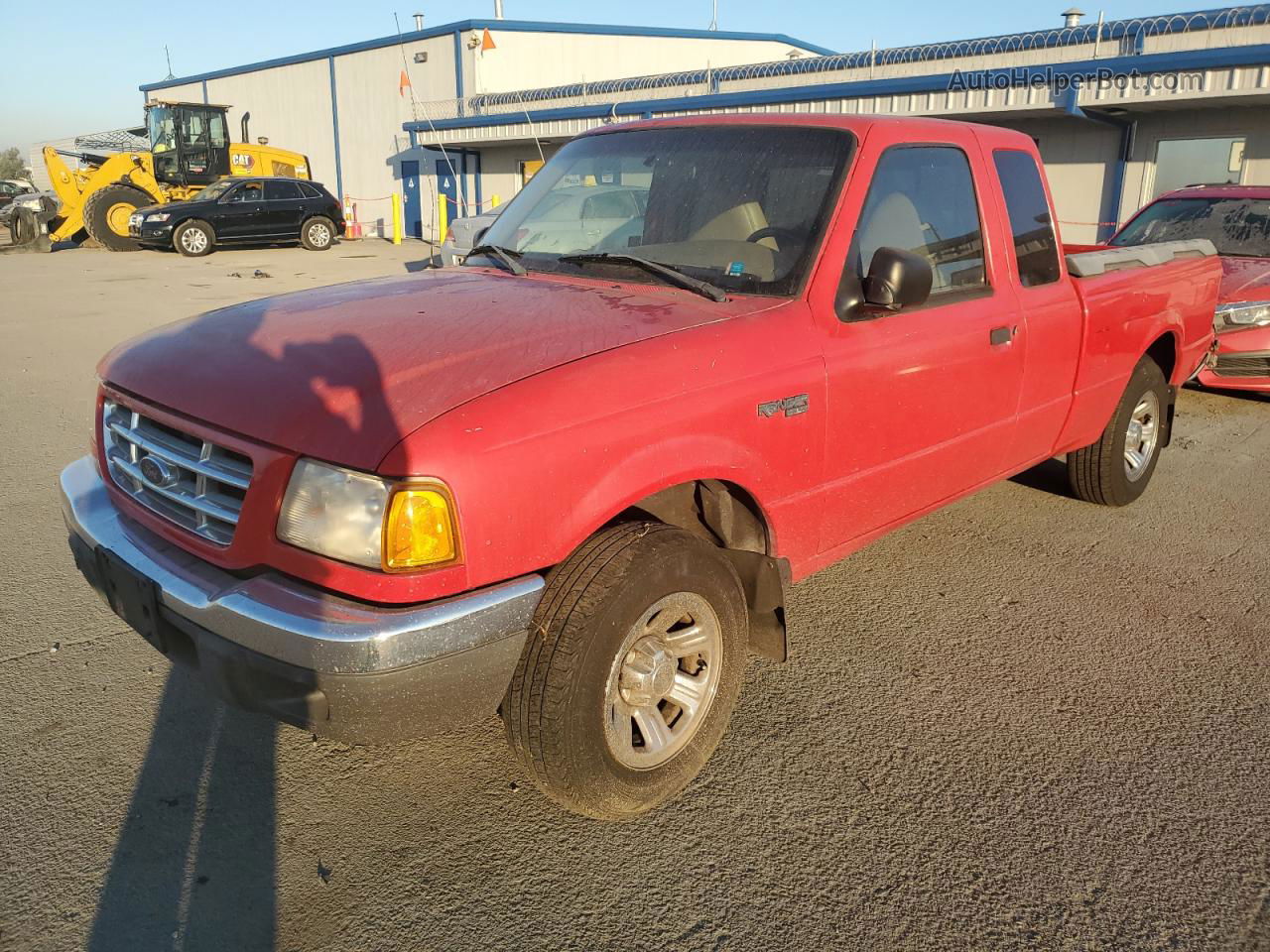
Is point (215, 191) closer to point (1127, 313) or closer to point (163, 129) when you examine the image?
point (163, 129)

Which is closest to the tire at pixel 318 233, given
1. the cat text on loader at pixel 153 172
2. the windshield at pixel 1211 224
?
the cat text on loader at pixel 153 172

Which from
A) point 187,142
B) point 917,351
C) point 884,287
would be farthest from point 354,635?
point 187,142

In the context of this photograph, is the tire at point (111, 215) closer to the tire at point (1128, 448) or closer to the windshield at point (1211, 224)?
the windshield at point (1211, 224)

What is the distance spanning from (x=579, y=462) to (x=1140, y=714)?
7.40 feet

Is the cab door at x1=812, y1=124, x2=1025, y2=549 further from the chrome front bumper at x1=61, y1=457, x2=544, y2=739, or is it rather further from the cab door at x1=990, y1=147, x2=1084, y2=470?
the chrome front bumper at x1=61, y1=457, x2=544, y2=739

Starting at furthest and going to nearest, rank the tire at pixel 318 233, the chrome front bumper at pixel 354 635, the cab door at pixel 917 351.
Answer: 1. the tire at pixel 318 233
2. the cab door at pixel 917 351
3. the chrome front bumper at pixel 354 635

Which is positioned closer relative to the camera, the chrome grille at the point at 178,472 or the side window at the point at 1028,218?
the chrome grille at the point at 178,472

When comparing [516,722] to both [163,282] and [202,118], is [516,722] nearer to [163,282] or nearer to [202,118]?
[163,282]

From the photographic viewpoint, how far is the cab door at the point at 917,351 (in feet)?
10.4

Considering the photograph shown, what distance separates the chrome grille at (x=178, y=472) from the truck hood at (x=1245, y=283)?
7.52 meters

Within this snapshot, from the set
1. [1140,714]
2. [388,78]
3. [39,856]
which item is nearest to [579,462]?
[39,856]

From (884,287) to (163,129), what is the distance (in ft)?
89.5

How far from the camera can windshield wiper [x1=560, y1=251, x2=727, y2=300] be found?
312 cm

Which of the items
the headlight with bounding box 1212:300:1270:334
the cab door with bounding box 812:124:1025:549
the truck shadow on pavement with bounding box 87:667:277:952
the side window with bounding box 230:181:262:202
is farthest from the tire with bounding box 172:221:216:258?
the cab door with bounding box 812:124:1025:549
